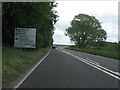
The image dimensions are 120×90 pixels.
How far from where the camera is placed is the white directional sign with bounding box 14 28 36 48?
3428 cm

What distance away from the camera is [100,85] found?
42.9ft

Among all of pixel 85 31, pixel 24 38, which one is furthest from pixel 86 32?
pixel 24 38

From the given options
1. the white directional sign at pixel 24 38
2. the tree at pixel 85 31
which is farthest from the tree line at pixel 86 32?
the white directional sign at pixel 24 38

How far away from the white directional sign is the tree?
10057 cm

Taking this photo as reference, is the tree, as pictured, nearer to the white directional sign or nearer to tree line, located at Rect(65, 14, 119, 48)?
tree line, located at Rect(65, 14, 119, 48)

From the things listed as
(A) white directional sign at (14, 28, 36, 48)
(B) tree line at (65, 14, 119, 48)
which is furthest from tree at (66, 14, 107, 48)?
(A) white directional sign at (14, 28, 36, 48)

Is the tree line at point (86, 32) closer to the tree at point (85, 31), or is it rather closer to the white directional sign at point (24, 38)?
the tree at point (85, 31)

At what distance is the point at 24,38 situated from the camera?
3478cm

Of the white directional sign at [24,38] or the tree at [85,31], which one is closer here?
the white directional sign at [24,38]

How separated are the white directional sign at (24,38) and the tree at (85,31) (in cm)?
10057

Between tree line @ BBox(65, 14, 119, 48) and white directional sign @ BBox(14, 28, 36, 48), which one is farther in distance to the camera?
tree line @ BBox(65, 14, 119, 48)

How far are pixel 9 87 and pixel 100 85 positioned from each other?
3.25m

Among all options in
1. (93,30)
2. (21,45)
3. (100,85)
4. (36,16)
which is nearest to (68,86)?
(100,85)

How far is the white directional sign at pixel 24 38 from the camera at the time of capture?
34.3 metres
